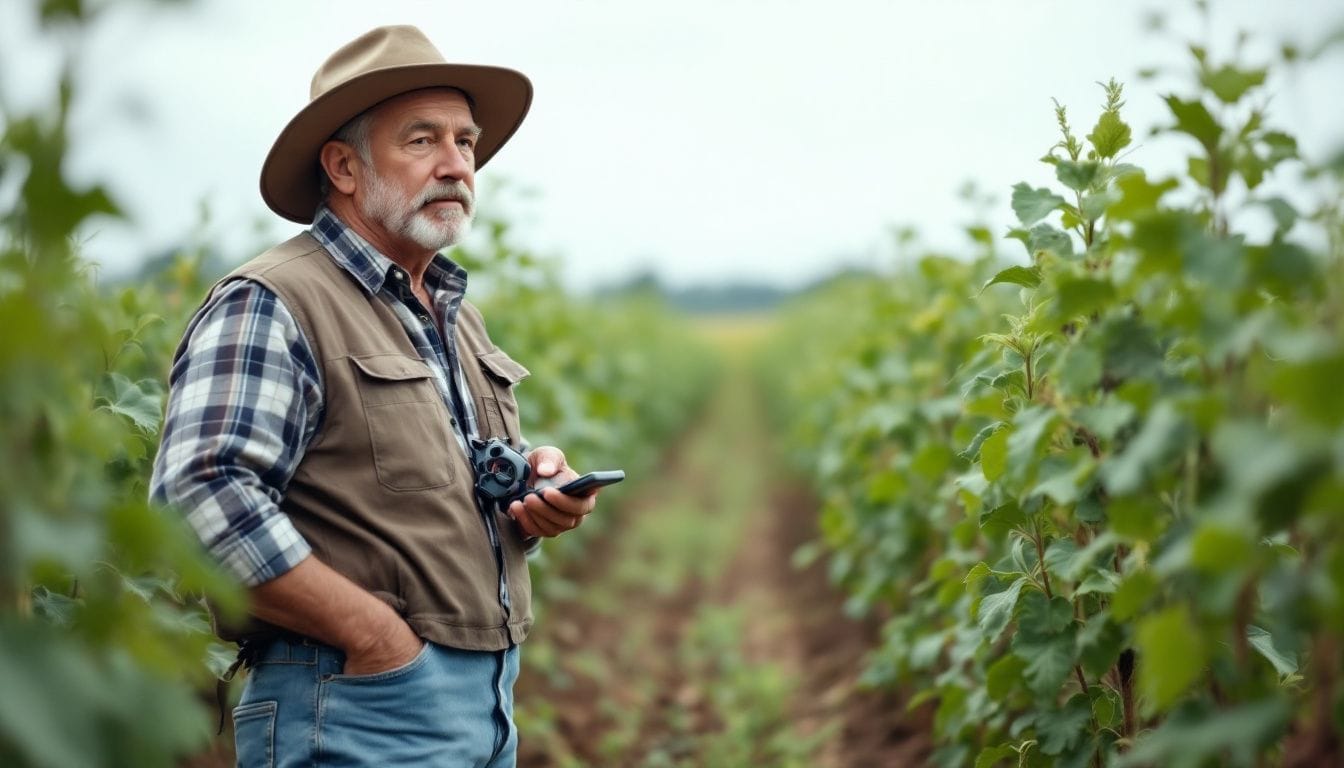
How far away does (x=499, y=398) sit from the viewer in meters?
3.22

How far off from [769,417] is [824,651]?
1613 centimetres

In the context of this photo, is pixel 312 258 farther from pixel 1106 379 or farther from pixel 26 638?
pixel 1106 379

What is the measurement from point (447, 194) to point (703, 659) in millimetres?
5113

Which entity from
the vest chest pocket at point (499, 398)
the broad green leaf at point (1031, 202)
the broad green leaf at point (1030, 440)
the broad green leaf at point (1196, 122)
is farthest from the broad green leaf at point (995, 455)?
the vest chest pocket at point (499, 398)

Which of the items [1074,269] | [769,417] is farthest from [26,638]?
[769,417]

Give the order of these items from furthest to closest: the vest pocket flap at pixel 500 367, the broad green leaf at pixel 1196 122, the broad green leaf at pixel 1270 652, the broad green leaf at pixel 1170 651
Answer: the vest pocket flap at pixel 500 367
the broad green leaf at pixel 1270 652
the broad green leaf at pixel 1196 122
the broad green leaf at pixel 1170 651

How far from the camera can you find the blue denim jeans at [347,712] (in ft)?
8.36

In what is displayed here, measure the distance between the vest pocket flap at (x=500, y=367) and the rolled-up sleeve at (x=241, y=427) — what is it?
668 mm

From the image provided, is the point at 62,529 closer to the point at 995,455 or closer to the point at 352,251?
the point at 352,251

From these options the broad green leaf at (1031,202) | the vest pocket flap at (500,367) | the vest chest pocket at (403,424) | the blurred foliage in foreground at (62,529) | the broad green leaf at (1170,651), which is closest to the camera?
the blurred foliage in foreground at (62,529)

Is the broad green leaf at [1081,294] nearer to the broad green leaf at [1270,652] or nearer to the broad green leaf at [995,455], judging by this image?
the broad green leaf at [995,455]

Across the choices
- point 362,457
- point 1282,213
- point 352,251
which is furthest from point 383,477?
point 1282,213

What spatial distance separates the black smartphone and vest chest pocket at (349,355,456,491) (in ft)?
0.97

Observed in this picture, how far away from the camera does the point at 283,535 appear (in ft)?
7.82
